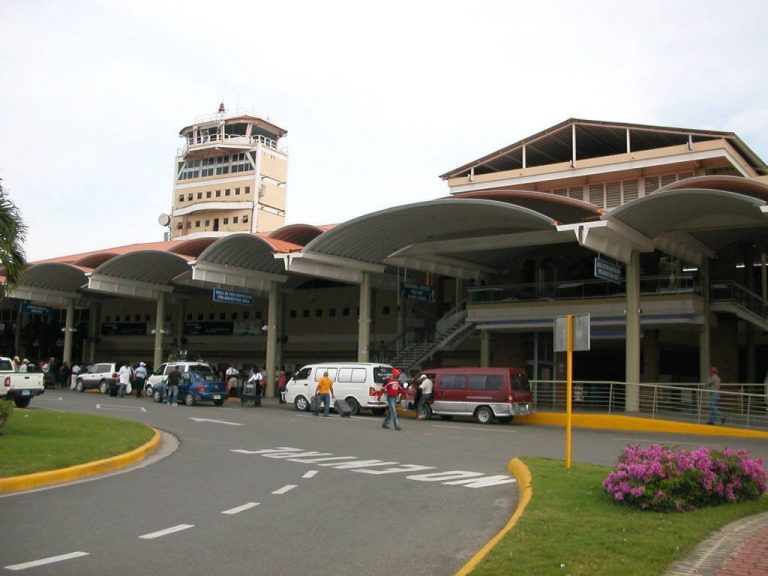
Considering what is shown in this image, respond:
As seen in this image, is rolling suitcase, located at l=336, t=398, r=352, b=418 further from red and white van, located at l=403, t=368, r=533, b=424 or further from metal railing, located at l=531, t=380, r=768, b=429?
metal railing, located at l=531, t=380, r=768, b=429

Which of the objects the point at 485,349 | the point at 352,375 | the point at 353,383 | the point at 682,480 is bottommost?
the point at 682,480

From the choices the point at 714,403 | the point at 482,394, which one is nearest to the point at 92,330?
the point at 482,394

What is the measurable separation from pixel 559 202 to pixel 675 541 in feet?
76.6

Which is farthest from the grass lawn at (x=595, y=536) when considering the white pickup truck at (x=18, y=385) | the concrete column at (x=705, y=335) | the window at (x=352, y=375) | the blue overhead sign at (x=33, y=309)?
Answer: the blue overhead sign at (x=33, y=309)

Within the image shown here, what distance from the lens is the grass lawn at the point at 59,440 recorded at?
40.4 feet

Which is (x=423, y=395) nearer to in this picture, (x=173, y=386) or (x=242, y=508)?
(x=173, y=386)

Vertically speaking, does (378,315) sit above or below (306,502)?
above

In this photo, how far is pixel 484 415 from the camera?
26.7 meters

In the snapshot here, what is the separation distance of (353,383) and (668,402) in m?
11.1

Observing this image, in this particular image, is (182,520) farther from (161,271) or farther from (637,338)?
(161,271)

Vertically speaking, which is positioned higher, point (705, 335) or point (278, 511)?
point (705, 335)

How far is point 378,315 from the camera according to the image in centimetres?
4556

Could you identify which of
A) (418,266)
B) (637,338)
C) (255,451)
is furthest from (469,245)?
(255,451)

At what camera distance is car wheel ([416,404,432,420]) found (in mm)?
28411
